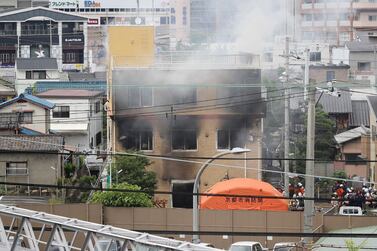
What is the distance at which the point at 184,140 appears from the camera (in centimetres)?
1966

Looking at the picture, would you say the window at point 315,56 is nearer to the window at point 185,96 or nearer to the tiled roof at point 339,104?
the tiled roof at point 339,104

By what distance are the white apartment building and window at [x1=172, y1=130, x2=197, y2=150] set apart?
4.60 meters

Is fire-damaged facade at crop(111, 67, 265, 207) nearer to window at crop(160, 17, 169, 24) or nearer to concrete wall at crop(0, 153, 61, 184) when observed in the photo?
concrete wall at crop(0, 153, 61, 184)

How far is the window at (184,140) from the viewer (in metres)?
19.6

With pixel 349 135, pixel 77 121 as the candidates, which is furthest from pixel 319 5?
pixel 77 121

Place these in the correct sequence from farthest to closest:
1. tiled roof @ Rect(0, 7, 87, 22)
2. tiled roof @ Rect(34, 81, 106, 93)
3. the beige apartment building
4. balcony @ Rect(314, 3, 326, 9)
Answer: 1. balcony @ Rect(314, 3, 326, 9)
2. the beige apartment building
3. tiled roof @ Rect(0, 7, 87, 22)
4. tiled roof @ Rect(34, 81, 106, 93)

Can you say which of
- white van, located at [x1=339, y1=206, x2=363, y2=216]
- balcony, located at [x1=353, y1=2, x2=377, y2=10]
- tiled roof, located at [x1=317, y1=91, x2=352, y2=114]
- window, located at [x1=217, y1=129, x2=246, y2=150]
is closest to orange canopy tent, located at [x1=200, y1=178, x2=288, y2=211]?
white van, located at [x1=339, y1=206, x2=363, y2=216]

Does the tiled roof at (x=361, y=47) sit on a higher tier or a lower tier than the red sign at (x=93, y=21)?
lower

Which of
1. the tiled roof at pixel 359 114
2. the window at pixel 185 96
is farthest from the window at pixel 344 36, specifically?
the window at pixel 185 96

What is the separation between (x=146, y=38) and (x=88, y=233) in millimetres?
15873

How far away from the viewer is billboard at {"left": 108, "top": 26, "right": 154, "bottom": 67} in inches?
899

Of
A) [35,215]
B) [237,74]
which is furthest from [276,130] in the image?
[35,215]

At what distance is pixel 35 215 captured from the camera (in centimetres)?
827

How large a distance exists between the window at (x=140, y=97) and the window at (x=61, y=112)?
5.16 meters
